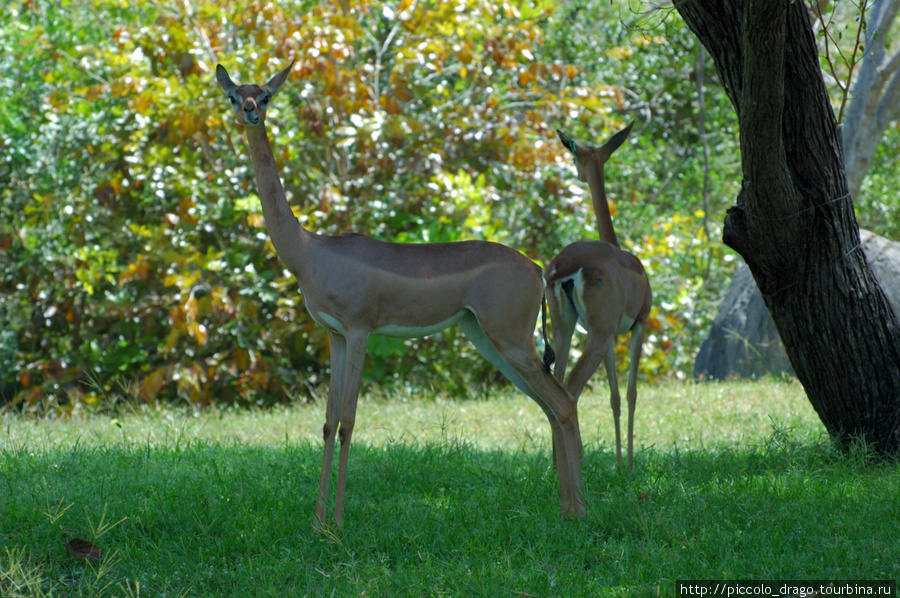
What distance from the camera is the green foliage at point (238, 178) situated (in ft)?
28.1

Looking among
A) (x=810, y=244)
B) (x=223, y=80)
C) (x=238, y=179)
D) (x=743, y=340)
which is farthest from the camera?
(x=743, y=340)

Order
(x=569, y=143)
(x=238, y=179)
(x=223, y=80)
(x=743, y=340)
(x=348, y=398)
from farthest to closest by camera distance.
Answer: (x=743, y=340) → (x=238, y=179) → (x=569, y=143) → (x=223, y=80) → (x=348, y=398)

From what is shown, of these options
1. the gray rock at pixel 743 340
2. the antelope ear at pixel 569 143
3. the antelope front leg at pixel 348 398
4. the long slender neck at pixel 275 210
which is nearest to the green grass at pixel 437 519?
the antelope front leg at pixel 348 398

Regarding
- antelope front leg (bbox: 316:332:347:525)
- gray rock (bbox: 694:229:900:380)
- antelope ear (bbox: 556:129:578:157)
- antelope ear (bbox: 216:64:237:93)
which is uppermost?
antelope ear (bbox: 556:129:578:157)

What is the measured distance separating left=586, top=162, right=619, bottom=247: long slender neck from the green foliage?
316 centimetres

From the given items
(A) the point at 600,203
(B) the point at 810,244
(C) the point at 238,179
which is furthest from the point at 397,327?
(C) the point at 238,179

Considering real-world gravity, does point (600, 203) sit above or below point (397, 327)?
above

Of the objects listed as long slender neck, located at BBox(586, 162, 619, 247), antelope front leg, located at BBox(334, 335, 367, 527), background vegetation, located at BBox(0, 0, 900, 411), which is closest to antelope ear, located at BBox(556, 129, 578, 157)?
long slender neck, located at BBox(586, 162, 619, 247)

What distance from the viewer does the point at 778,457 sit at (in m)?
5.16

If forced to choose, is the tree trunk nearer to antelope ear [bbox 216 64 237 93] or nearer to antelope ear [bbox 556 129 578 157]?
antelope ear [bbox 556 129 578 157]

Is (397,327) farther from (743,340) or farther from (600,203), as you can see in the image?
(743,340)

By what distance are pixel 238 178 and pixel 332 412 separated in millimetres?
5378

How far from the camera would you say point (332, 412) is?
4078 millimetres

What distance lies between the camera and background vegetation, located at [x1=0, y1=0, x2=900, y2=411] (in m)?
8.58
